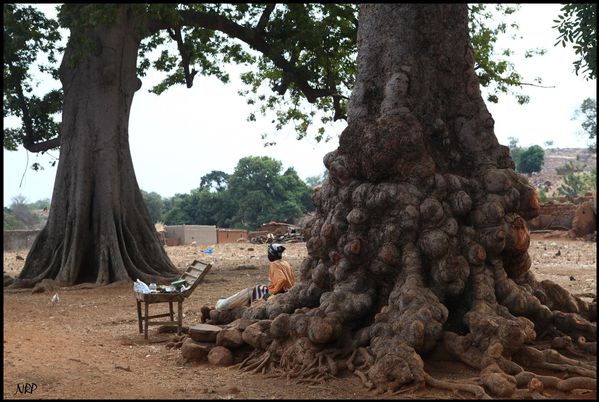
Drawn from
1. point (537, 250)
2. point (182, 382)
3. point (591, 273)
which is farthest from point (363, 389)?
point (537, 250)

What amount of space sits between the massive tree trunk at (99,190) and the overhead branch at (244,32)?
3.73 feet

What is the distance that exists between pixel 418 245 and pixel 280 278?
217 centimetres

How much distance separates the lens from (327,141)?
65.8ft

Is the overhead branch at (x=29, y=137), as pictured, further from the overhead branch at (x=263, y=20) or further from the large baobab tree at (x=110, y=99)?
the overhead branch at (x=263, y=20)

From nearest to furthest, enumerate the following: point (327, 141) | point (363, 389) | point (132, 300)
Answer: point (363, 389) < point (132, 300) < point (327, 141)

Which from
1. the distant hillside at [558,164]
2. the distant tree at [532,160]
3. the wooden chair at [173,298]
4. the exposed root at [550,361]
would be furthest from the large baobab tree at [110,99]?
the distant tree at [532,160]

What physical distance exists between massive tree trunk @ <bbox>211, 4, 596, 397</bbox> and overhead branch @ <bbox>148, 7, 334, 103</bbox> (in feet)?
28.9

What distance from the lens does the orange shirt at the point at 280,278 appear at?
290 inches

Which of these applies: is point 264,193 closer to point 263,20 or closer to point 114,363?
point 263,20

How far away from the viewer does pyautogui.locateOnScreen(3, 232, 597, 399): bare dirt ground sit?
469 centimetres

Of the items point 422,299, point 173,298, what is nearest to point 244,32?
point 173,298

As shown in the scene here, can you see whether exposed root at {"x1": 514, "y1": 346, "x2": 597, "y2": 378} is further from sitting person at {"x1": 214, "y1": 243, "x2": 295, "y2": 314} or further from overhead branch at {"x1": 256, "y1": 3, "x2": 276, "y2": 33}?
overhead branch at {"x1": 256, "y1": 3, "x2": 276, "y2": 33}

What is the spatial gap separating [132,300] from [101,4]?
22.2 feet

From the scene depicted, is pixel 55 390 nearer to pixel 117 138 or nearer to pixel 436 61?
→ pixel 436 61
